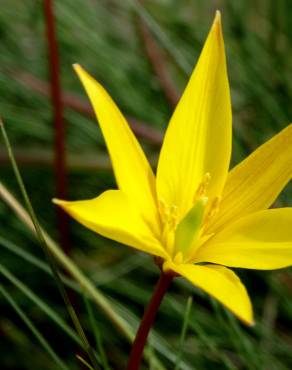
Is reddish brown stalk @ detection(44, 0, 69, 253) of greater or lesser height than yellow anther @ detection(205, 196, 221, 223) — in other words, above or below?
above

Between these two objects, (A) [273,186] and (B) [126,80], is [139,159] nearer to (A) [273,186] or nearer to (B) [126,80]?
(A) [273,186]

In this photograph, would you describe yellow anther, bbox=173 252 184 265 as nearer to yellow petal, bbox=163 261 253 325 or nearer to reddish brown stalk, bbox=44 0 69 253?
yellow petal, bbox=163 261 253 325

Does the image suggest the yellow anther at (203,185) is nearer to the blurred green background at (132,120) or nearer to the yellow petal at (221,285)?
the yellow petal at (221,285)

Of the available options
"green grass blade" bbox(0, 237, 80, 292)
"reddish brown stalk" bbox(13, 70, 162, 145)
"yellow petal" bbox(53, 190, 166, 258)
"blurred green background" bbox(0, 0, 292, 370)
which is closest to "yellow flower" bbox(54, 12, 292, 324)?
"yellow petal" bbox(53, 190, 166, 258)

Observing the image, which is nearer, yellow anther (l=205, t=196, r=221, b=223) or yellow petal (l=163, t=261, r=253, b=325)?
yellow petal (l=163, t=261, r=253, b=325)

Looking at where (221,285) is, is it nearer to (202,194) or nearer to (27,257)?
(202,194)
